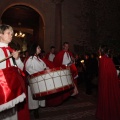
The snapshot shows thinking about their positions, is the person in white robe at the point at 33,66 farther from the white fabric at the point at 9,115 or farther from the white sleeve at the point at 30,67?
the white fabric at the point at 9,115

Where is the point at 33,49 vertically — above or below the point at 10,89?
above

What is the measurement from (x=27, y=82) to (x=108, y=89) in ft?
5.90

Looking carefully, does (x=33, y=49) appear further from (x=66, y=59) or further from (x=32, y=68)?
(x=66, y=59)

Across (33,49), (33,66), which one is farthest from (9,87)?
(33,49)

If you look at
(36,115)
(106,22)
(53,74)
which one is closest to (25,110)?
(53,74)

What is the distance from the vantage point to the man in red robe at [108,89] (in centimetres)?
486

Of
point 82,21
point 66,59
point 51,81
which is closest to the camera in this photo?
point 51,81

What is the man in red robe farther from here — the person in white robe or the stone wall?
the stone wall

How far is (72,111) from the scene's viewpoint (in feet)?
19.8

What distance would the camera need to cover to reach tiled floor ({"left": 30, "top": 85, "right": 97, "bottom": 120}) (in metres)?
5.43

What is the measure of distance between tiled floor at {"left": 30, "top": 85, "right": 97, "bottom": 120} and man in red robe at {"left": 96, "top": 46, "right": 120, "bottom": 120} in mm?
550

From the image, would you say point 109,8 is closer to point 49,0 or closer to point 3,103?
point 49,0

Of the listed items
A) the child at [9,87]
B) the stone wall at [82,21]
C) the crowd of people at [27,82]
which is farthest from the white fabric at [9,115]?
the stone wall at [82,21]

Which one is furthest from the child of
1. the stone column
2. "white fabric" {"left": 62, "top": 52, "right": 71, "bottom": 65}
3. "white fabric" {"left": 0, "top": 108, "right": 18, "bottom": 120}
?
the stone column
